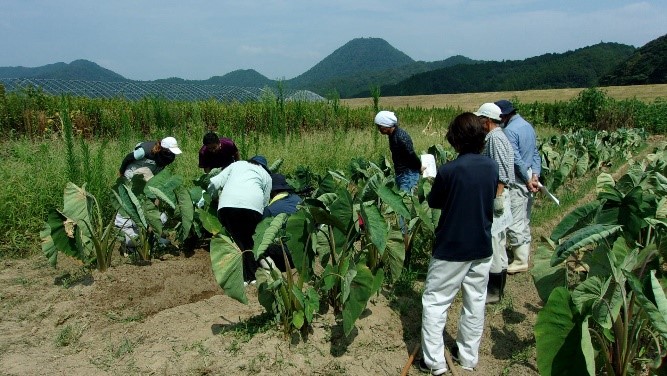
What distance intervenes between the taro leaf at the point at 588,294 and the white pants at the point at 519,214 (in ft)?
6.70

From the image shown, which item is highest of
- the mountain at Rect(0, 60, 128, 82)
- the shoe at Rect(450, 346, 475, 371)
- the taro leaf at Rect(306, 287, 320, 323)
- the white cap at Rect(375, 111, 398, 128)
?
the mountain at Rect(0, 60, 128, 82)

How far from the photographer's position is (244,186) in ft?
12.6

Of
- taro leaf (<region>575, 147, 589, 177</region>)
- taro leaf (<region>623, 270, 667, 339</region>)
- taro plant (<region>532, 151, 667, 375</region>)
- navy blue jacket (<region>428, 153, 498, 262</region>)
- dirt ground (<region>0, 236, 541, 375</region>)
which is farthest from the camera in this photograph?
taro leaf (<region>575, 147, 589, 177</region>)

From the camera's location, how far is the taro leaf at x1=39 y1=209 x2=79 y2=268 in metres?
3.64

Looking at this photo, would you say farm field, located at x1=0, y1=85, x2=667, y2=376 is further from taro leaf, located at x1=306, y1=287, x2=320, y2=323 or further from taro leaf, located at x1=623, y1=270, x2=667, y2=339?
taro leaf, located at x1=623, y1=270, x2=667, y2=339

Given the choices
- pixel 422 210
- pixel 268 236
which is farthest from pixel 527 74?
pixel 268 236

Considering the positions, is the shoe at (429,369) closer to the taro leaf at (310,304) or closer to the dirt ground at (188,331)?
the dirt ground at (188,331)

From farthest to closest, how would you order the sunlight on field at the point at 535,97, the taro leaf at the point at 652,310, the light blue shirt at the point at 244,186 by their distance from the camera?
the sunlight on field at the point at 535,97, the light blue shirt at the point at 244,186, the taro leaf at the point at 652,310

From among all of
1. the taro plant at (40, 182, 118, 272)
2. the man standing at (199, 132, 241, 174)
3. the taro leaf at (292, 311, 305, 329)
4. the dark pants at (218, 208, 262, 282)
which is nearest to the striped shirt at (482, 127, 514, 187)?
the taro leaf at (292, 311, 305, 329)

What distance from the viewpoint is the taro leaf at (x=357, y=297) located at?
2.73m

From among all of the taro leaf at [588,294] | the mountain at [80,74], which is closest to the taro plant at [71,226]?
the taro leaf at [588,294]

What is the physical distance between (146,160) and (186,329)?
2176mm

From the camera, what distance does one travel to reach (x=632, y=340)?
2.46 m

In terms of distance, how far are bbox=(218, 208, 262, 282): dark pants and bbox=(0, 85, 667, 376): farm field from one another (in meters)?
0.25
